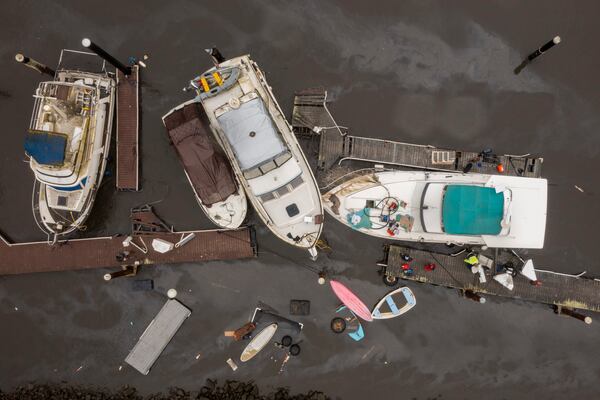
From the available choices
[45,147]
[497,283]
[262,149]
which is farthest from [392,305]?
[45,147]

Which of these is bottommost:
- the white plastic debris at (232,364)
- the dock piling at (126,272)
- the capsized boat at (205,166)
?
the white plastic debris at (232,364)

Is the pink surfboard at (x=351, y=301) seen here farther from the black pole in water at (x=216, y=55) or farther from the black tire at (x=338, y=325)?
the black pole in water at (x=216, y=55)

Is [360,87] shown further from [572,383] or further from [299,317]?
[572,383]

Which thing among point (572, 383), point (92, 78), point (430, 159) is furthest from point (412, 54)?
point (572, 383)

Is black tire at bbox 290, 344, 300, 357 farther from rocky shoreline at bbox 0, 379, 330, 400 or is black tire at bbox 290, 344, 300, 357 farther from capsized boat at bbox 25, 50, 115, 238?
capsized boat at bbox 25, 50, 115, 238

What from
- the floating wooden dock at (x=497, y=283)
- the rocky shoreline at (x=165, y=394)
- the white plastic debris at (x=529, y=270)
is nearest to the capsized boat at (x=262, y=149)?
the floating wooden dock at (x=497, y=283)
